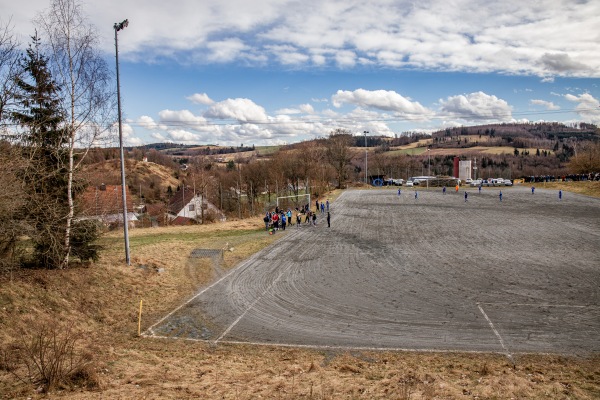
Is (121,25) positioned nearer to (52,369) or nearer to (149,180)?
(52,369)

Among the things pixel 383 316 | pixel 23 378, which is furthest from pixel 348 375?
pixel 23 378

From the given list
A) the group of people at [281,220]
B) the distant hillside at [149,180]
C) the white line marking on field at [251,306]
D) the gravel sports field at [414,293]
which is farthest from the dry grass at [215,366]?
the distant hillside at [149,180]

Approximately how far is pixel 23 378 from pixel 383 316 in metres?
10.2

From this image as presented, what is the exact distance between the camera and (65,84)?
13.6 meters

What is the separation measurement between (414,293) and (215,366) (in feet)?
29.7

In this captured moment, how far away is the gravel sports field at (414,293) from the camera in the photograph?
11.8m

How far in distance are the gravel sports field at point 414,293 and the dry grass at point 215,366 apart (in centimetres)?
89

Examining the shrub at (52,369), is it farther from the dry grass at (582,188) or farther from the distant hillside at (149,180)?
the distant hillside at (149,180)

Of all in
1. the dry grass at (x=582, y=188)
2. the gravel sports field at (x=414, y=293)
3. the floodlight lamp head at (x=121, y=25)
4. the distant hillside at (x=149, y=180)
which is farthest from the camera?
the distant hillside at (x=149, y=180)

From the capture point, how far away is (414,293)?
15648 millimetres

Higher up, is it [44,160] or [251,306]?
[44,160]

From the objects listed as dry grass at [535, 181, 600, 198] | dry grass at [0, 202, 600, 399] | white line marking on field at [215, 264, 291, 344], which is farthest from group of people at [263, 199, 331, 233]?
dry grass at [535, 181, 600, 198]

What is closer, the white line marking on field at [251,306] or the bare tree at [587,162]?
the white line marking on field at [251,306]

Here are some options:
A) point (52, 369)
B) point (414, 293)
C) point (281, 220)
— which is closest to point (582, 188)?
point (281, 220)
